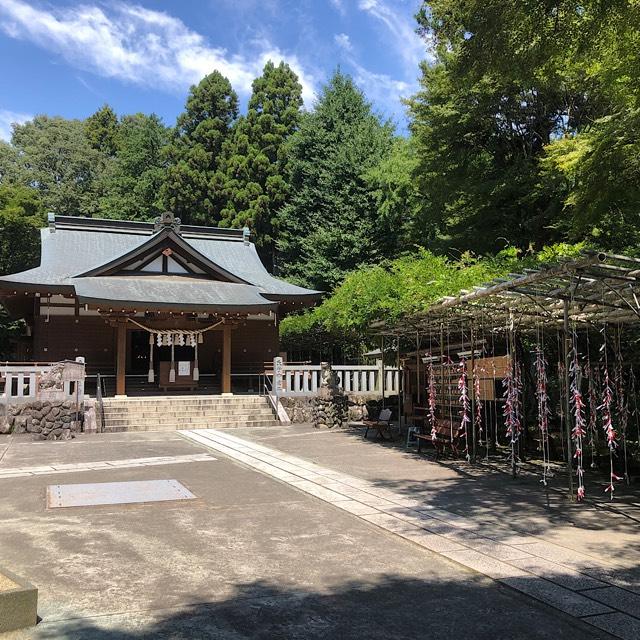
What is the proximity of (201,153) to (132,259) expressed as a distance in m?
20.6

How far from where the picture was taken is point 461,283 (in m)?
12.3

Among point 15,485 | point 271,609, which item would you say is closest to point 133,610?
point 271,609

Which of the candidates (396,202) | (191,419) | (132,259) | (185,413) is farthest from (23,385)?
(396,202)

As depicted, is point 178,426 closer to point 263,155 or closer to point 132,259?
point 132,259

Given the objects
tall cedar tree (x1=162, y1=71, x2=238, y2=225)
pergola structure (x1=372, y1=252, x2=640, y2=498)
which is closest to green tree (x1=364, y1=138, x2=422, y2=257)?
tall cedar tree (x1=162, y1=71, x2=238, y2=225)

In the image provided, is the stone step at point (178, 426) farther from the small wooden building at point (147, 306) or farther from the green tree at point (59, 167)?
the green tree at point (59, 167)

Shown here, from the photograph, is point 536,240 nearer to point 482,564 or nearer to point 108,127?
point 482,564

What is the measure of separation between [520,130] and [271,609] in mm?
21021

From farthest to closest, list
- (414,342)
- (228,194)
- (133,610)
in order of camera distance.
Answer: (228,194) < (414,342) < (133,610)

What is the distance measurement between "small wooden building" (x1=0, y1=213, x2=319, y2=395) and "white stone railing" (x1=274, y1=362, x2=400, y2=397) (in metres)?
2.16

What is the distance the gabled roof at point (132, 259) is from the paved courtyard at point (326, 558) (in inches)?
425

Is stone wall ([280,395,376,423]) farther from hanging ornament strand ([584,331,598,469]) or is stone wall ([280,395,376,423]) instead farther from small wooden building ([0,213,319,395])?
hanging ornament strand ([584,331,598,469])

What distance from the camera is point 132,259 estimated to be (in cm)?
2105

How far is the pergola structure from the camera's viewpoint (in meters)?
6.38
